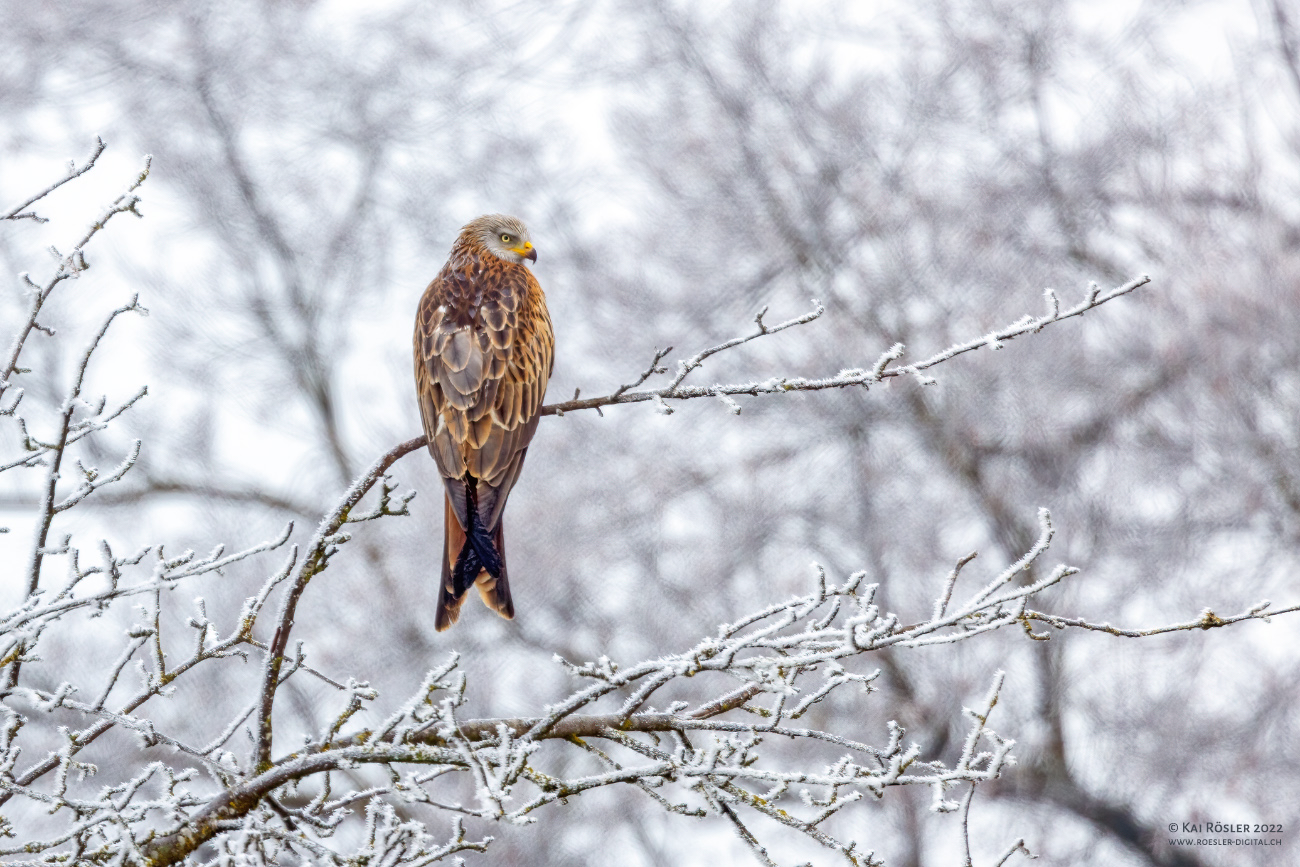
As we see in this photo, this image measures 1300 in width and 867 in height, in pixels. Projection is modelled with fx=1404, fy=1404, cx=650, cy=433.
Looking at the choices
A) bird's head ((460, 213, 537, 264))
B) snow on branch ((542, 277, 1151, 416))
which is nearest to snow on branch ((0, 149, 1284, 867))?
snow on branch ((542, 277, 1151, 416))

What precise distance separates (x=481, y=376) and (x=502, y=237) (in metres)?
1.15

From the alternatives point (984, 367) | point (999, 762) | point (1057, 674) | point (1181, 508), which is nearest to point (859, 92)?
point (984, 367)

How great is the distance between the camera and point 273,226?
47.4 ft

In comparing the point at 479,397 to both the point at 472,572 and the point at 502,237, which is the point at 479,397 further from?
the point at 502,237

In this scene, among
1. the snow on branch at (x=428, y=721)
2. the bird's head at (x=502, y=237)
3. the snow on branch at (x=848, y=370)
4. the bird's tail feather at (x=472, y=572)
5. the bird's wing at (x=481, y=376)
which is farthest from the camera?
the bird's head at (x=502, y=237)

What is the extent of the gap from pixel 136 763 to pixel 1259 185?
29.2 ft

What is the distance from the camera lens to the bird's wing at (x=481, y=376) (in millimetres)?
3586

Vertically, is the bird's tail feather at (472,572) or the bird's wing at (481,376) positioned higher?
the bird's wing at (481,376)

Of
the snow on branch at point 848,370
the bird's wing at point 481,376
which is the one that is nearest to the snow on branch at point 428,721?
the snow on branch at point 848,370

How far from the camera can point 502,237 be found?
4797 mm

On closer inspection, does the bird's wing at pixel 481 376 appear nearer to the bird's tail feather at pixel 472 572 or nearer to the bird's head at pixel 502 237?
the bird's tail feather at pixel 472 572

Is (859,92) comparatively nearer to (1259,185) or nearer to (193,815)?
(1259,185)

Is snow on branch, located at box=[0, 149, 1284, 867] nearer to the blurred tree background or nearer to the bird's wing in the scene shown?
the bird's wing

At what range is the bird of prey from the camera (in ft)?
11.1
